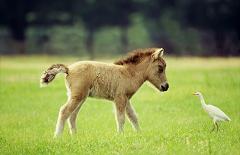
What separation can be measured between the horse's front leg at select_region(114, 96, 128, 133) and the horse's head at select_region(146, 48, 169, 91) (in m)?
1.20

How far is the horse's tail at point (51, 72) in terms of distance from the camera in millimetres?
15484

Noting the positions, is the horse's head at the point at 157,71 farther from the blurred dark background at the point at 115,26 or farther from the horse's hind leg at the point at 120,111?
the blurred dark background at the point at 115,26

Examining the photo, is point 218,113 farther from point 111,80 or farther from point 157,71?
point 111,80

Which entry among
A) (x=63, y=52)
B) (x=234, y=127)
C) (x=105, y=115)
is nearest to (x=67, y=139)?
(x=234, y=127)

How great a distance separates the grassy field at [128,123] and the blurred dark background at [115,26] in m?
31.0

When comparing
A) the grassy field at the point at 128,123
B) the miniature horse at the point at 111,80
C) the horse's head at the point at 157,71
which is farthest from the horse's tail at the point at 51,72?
the horse's head at the point at 157,71

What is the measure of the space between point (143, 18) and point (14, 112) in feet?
170

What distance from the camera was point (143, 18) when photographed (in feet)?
238

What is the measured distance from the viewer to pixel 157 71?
16.9 m

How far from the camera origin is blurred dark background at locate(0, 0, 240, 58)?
63.5 m

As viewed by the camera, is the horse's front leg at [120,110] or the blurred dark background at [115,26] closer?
the horse's front leg at [120,110]

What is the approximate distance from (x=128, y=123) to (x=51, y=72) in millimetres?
4160

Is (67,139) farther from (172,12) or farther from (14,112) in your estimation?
(172,12)

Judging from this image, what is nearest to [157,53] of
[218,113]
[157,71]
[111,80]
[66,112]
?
[157,71]
